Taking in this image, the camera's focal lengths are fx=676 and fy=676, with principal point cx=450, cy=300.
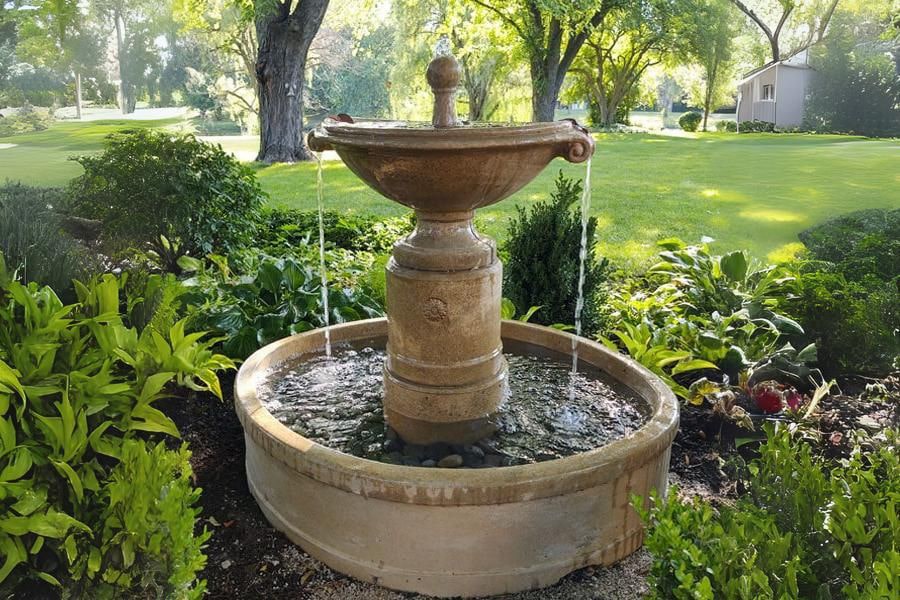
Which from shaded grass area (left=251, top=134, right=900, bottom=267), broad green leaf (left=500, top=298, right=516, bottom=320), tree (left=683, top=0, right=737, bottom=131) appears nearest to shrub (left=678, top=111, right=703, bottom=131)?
tree (left=683, top=0, right=737, bottom=131)

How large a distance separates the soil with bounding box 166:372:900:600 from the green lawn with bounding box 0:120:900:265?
325cm

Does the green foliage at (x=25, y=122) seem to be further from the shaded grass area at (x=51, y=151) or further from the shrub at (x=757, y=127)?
the shrub at (x=757, y=127)

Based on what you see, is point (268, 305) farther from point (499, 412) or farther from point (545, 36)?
point (545, 36)

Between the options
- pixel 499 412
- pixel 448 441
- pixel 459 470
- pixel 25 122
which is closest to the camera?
pixel 459 470

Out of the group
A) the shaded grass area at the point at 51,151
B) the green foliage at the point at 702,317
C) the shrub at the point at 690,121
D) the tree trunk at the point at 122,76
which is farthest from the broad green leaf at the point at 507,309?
the shrub at the point at 690,121

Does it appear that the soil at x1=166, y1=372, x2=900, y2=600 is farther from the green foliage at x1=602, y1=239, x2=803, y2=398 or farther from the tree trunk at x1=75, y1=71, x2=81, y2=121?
the tree trunk at x1=75, y1=71, x2=81, y2=121

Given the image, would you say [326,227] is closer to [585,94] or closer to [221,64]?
[221,64]

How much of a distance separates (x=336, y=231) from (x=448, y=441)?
16.5 ft

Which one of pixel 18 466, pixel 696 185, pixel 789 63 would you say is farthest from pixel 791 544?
pixel 696 185

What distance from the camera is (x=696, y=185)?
34.6 feet

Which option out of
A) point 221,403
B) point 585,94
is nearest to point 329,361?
point 221,403

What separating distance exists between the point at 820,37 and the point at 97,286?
23.3 ft

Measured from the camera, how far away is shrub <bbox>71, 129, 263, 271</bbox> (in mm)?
5730

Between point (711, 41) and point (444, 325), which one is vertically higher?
point (711, 41)
